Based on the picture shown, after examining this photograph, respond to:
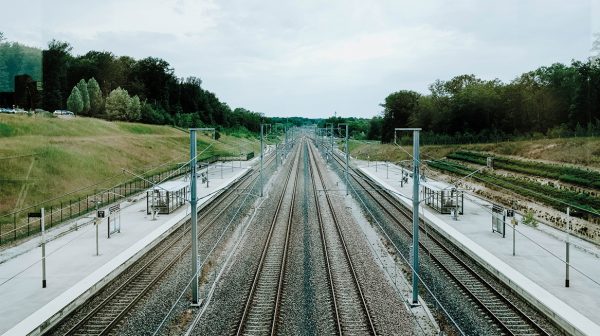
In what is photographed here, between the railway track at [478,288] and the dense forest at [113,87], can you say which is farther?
the dense forest at [113,87]

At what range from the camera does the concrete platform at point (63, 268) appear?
1564 cm

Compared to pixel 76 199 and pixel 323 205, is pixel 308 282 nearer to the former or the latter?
pixel 323 205

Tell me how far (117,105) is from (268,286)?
76.0 metres

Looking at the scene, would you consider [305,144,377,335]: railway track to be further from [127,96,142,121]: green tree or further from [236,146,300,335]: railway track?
[127,96,142,121]: green tree

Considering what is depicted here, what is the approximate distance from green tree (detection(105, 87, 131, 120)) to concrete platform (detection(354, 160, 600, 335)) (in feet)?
224

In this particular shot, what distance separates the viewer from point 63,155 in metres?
45.3

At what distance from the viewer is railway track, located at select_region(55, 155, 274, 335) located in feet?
50.8

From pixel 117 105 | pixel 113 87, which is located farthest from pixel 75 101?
pixel 113 87

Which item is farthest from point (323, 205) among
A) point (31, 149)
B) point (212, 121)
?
point (212, 121)

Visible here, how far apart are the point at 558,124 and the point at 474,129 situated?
14.0 meters

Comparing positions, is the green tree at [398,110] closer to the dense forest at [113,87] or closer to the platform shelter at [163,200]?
the dense forest at [113,87]

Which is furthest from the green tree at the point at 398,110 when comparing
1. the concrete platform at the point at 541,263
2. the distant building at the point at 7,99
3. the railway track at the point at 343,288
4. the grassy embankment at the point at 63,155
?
the railway track at the point at 343,288

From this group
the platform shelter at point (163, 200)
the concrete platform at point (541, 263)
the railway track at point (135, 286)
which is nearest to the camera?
the railway track at point (135, 286)

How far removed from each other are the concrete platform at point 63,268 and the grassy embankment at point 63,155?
5566mm
